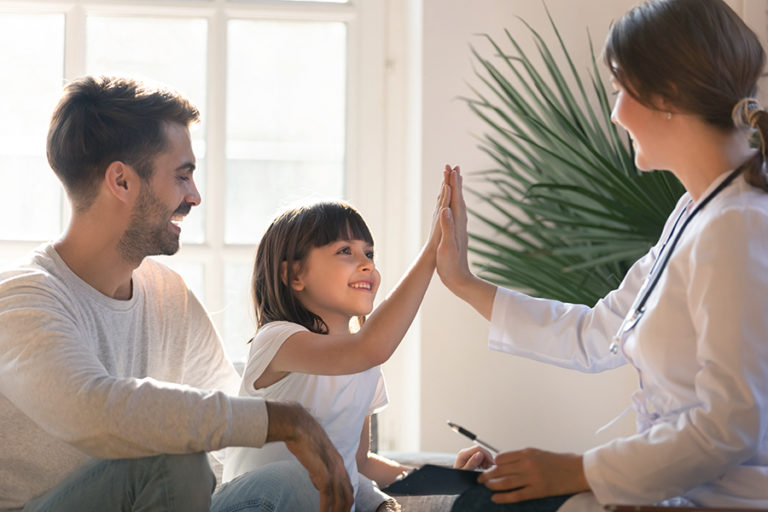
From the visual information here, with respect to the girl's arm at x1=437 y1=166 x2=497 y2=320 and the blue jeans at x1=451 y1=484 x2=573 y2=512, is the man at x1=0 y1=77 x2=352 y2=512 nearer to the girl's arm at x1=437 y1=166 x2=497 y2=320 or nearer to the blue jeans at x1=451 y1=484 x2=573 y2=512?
the blue jeans at x1=451 y1=484 x2=573 y2=512

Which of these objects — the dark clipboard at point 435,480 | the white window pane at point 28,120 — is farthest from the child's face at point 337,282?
the white window pane at point 28,120

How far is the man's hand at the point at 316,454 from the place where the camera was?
58.8 inches

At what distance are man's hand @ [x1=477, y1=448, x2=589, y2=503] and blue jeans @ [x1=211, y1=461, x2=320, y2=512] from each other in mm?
443

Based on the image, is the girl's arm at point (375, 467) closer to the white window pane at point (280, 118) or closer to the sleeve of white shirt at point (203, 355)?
the sleeve of white shirt at point (203, 355)

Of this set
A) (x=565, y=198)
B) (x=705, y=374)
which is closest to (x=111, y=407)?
(x=705, y=374)

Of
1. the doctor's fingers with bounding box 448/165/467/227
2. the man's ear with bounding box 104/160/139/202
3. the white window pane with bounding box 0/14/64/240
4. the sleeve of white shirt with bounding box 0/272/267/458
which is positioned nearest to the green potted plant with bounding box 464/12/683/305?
the doctor's fingers with bounding box 448/165/467/227

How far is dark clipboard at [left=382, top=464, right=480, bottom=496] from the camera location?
1.34 meters

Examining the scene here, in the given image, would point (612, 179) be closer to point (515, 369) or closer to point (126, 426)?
point (515, 369)

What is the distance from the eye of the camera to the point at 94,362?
1554mm

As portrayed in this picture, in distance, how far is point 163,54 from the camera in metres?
3.13

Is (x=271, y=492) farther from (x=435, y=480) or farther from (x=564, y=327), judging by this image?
Answer: (x=564, y=327)

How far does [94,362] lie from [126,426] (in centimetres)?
16

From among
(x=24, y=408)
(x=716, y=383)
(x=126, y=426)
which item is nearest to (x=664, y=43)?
(x=716, y=383)

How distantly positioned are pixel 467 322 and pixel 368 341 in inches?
44.6
